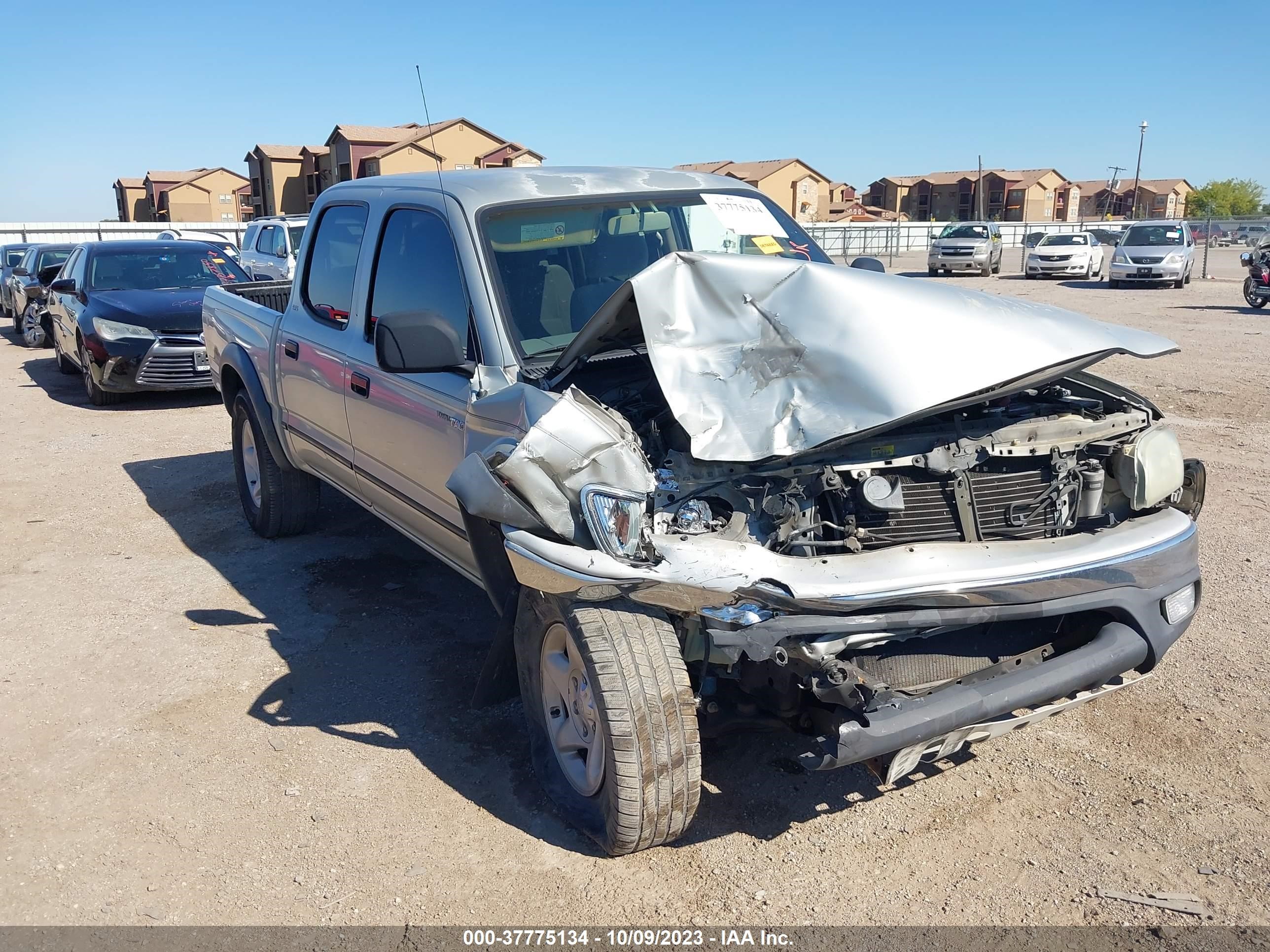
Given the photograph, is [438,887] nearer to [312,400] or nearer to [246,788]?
[246,788]

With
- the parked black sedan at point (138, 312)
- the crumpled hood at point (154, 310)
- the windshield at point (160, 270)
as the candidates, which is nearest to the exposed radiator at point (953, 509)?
the parked black sedan at point (138, 312)

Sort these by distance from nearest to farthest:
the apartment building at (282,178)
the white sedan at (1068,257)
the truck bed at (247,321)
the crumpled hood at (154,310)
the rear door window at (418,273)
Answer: the rear door window at (418,273) < the truck bed at (247,321) < the crumpled hood at (154,310) < the white sedan at (1068,257) < the apartment building at (282,178)

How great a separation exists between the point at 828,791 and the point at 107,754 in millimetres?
2775

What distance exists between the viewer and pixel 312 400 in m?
5.23

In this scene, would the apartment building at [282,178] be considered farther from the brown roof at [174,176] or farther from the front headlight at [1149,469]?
the front headlight at [1149,469]

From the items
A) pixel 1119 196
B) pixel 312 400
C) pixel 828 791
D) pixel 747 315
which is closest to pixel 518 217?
pixel 747 315

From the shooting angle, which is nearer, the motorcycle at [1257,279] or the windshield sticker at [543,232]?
the windshield sticker at [543,232]

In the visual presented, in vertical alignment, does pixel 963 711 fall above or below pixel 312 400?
below

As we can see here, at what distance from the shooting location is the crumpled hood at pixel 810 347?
2.98 meters

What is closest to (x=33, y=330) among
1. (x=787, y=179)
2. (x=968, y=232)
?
(x=968, y=232)

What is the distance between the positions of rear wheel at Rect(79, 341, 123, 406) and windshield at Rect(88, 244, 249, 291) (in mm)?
903

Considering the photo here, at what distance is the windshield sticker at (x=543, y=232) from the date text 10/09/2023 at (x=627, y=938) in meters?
2.55

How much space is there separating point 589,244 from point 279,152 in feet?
147

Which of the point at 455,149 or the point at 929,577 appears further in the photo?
the point at 455,149
